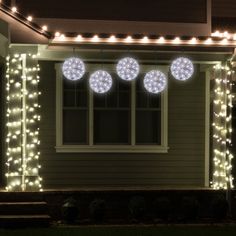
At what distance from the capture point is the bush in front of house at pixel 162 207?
566 inches

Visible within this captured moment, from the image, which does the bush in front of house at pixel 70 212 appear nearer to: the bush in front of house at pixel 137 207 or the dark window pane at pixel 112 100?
the bush in front of house at pixel 137 207

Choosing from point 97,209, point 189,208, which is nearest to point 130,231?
point 97,209

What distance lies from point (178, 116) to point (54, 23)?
12.2ft

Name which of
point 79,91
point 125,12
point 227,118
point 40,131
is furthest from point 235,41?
point 40,131

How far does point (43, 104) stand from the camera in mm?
15914

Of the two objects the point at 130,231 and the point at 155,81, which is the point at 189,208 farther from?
the point at 155,81

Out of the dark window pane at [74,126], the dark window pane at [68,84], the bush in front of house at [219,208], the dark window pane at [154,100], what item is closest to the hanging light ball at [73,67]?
the dark window pane at [68,84]

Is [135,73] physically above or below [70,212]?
above

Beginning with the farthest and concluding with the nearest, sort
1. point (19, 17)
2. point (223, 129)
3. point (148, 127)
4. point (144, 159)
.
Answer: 1. point (148, 127)
2. point (144, 159)
3. point (223, 129)
4. point (19, 17)

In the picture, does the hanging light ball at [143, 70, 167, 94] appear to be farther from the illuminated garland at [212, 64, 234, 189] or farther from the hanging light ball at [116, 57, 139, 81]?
the illuminated garland at [212, 64, 234, 189]

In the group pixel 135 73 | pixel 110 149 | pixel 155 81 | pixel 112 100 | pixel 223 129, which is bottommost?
pixel 110 149

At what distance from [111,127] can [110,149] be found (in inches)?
21.3

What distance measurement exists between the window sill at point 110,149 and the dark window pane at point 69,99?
3.24ft

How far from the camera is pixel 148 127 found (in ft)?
53.5
